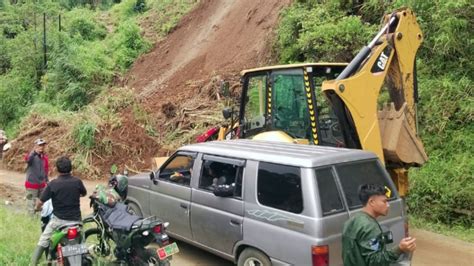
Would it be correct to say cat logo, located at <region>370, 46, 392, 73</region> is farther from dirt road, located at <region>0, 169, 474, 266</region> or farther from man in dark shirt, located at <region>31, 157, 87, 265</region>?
man in dark shirt, located at <region>31, 157, 87, 265</region>

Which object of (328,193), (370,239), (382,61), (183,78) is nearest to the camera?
(370,239)

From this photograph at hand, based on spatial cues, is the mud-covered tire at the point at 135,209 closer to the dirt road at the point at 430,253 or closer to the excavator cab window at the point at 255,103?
the dirt road at the point at 430,253

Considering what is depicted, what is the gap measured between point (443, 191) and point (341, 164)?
4.07 m

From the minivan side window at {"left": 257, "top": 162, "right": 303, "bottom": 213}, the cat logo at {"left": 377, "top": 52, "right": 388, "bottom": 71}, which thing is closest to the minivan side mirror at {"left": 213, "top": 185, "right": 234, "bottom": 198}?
the minivan side window at {"left": 257, "top": 162, "right": 303, "bottom": 213}

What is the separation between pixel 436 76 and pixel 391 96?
3846 mm

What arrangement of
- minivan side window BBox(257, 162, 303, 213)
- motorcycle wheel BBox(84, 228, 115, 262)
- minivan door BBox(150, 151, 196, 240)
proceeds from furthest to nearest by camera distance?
minivan door BBox(150, 151, 196, 240) < motorcycle wheel BBox(84, 228, 115, 262) < minivan side window BBox(257, 162, 303, 213)

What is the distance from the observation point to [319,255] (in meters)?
4.45

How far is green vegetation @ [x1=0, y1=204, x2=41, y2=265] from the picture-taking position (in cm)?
561

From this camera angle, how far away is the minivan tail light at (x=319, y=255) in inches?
175

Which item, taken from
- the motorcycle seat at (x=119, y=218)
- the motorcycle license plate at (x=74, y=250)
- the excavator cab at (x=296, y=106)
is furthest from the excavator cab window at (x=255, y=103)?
the motorcycle license plate at (x=74, y=250)

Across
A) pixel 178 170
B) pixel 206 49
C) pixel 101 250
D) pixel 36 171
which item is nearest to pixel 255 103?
pixel 178 170

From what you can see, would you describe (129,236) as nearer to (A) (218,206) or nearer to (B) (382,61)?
(A) (218,206)

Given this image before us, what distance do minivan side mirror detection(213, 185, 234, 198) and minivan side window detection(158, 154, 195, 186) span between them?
81 cm

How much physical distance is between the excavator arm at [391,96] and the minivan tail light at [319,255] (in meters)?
2.40
